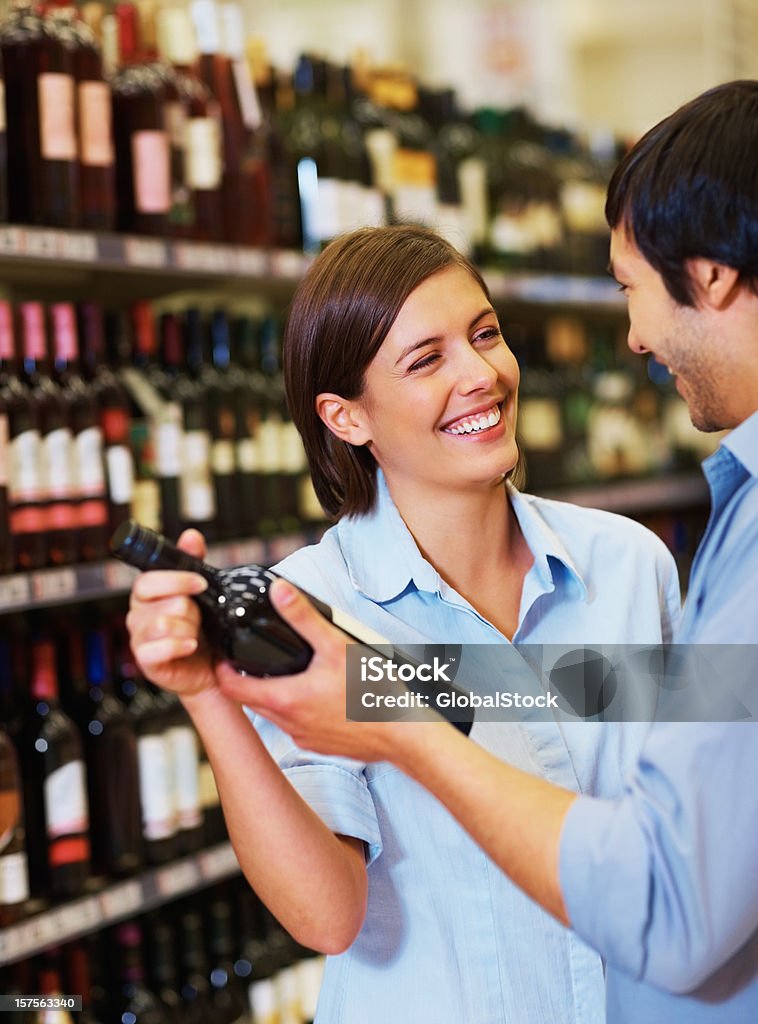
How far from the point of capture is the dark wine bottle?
1935 millimetres

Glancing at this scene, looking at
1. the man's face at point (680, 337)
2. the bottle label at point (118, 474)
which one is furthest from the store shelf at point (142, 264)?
the man's face at point (680, 337)

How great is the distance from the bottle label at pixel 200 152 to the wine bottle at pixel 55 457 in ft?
1.52

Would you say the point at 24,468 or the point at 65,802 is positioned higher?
the point at 24,468

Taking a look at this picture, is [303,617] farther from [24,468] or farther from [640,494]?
[640,494]

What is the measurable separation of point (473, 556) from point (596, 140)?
2.79 m

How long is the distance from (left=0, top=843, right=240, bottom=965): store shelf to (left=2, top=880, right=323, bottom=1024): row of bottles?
5.1 inches

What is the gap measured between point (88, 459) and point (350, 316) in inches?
30.9

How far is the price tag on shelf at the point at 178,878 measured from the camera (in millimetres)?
2033

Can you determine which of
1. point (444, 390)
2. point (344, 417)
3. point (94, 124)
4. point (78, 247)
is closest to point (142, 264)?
point (78, 247)

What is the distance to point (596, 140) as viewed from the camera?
3891 millimetres

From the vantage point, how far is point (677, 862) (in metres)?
0.85

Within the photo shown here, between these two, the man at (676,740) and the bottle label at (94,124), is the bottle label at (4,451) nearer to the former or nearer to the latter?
the bottle label at (94,124)

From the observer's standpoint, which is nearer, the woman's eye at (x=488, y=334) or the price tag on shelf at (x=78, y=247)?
the woman's eye at (x=488, y=334)

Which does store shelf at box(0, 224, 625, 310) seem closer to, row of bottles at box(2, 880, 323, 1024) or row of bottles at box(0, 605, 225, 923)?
row of bottles at box(0, 605, 225, 923)
